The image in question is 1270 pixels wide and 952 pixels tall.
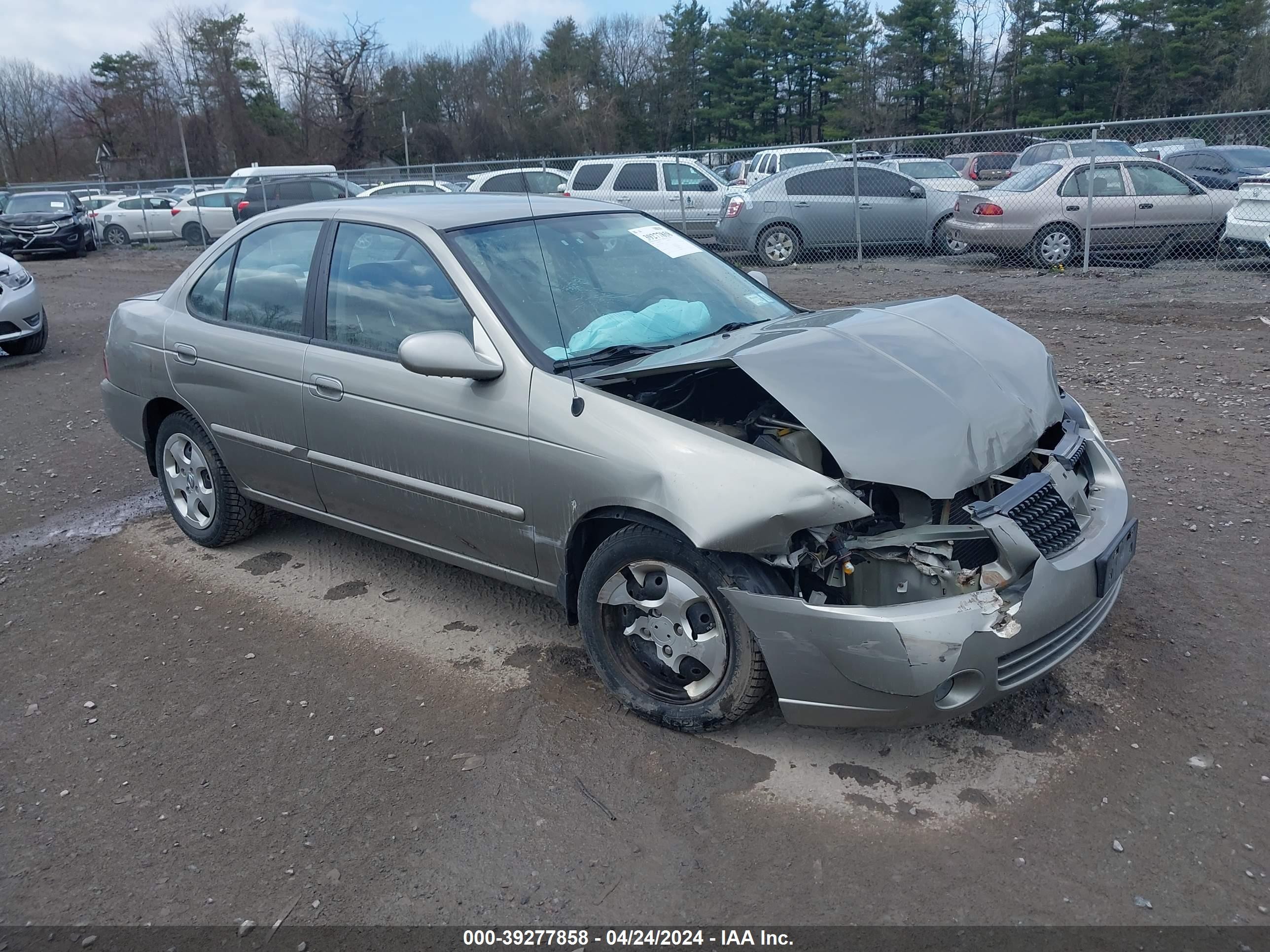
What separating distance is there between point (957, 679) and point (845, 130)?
5493 centimetres

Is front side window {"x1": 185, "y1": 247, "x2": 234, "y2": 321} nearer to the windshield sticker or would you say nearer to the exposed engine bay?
the windshield sticker

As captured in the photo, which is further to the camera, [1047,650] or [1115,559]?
[1115,559]

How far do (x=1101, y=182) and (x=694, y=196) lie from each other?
621cm

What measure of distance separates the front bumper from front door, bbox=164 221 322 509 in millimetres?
2436

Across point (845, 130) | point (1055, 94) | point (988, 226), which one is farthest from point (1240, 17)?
point (988, 226)

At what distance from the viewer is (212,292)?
198 inches

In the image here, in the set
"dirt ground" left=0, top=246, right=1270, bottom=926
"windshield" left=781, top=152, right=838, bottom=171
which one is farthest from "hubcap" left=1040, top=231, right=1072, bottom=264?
"dirt ground" left=0, top=246, right=1270, bottom=926

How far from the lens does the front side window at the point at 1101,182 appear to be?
13.1 metres

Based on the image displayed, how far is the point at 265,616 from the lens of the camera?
4.55m

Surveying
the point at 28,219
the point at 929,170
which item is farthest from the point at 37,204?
the point at 929,170

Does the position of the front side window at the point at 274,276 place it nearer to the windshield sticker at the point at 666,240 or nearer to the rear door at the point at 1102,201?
the windshield sticker at the point at 666,240

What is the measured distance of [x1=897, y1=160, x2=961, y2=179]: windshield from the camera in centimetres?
1906

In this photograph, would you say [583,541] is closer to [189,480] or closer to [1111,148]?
[189,480]

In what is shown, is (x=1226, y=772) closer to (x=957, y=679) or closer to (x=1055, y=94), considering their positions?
(x=957, y=679)
